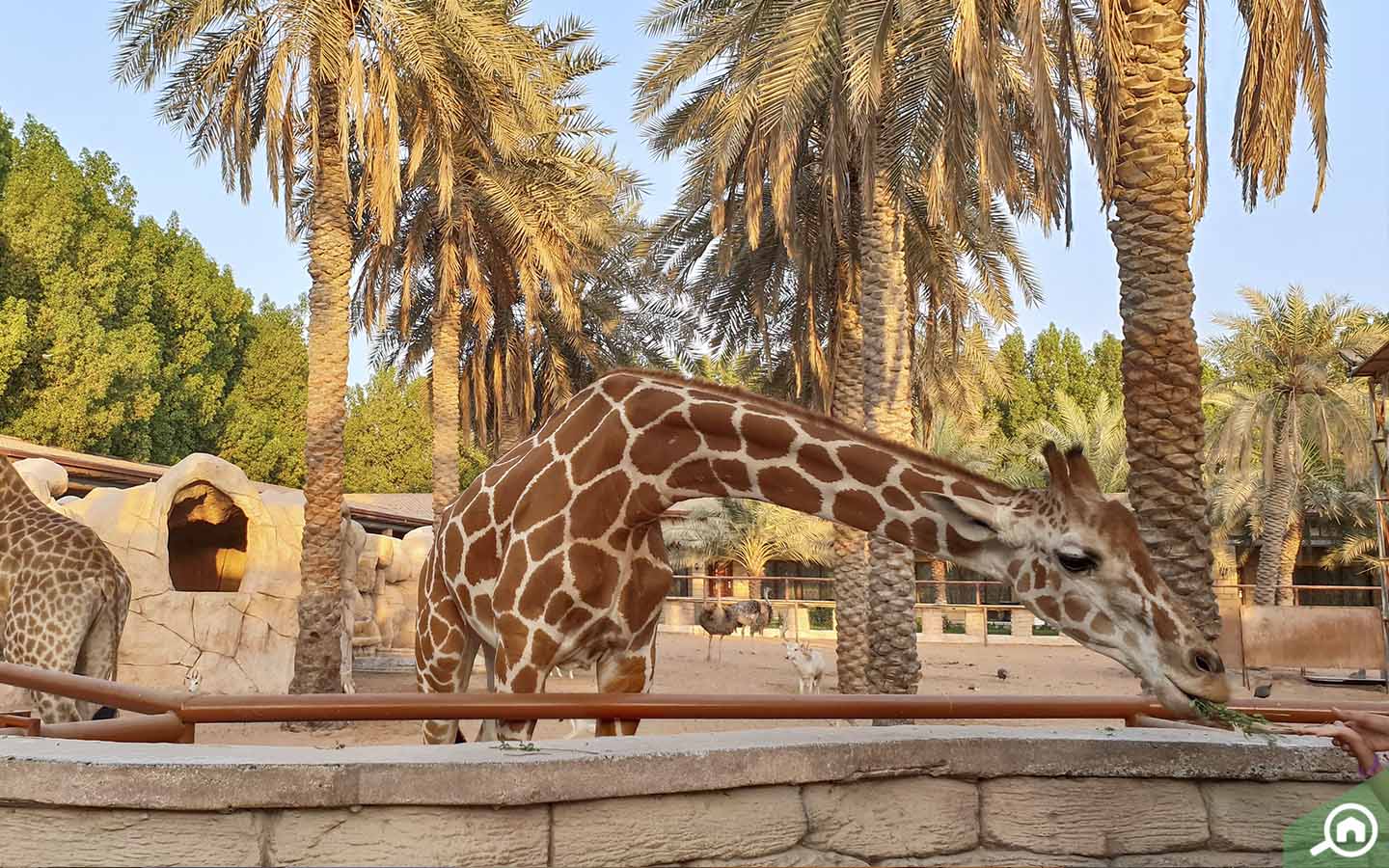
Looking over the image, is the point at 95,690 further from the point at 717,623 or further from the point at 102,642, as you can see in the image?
the point at 717,623

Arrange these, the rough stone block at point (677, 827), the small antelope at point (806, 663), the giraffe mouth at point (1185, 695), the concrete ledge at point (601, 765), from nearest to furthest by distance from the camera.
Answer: the concrete ledge at point (601, 765) < the rough stone block at point (677, 827) < the giraffe mouth at point (1185, 695) < the small antelope at point (806, 663)

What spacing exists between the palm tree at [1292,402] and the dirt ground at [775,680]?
23.2 ft

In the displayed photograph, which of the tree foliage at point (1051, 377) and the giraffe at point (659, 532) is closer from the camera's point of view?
the giraffe at point (659, 532)

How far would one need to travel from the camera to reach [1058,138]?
34.9 feet

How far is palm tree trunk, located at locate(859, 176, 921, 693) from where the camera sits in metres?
15.9

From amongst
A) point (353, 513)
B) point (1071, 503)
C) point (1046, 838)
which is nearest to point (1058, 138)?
point (1071, 503)

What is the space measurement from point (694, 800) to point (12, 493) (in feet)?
28.6

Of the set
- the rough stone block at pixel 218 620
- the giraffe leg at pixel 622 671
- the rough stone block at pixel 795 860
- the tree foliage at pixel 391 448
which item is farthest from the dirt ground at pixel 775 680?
the tree foliage at pixel 391 448

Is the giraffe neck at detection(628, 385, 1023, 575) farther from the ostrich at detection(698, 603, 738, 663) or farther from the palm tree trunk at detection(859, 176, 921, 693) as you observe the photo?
the ostrich at detection(698, 603, 738, 663)

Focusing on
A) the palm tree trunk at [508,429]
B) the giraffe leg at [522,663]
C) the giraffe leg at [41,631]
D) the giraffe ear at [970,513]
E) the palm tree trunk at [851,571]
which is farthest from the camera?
the palm tree trunk at [508,429]

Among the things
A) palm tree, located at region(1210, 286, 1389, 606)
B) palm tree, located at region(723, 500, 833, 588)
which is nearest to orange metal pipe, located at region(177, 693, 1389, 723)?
palm tree, located at region(1210, 286, 1389, 606)

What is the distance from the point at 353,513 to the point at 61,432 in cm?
1465

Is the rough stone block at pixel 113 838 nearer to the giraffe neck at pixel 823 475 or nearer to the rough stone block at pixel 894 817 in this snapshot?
the rough stone block at pixel 894 817

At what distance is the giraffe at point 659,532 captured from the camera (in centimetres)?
368
